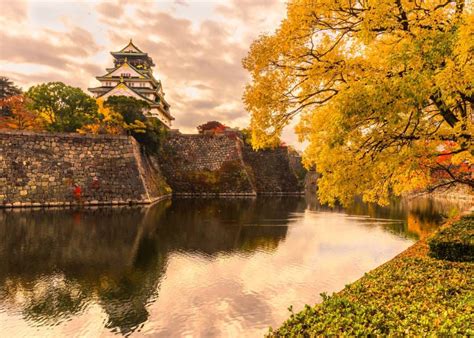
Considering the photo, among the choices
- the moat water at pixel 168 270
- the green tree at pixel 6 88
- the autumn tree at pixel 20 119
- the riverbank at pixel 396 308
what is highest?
the green tree at pixel 6 88

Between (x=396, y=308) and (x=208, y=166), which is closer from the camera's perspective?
(x=396, y=308)

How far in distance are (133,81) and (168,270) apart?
4969cm

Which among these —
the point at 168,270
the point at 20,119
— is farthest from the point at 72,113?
the point at 168,270

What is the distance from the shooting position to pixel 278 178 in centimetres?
5531

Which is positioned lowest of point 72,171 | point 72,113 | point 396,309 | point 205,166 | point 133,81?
point 396,309

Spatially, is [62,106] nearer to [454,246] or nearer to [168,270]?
[168,270]

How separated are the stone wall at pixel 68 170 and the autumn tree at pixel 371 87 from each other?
2329 cm

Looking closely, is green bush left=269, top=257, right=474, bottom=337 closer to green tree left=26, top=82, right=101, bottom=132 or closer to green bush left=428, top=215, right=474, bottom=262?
green bush left=428, top=215, right=474, bottom=262

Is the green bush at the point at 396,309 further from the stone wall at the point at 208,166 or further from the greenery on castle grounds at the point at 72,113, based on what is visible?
the stone wall at the point at 208,166

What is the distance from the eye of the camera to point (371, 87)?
21.1ft

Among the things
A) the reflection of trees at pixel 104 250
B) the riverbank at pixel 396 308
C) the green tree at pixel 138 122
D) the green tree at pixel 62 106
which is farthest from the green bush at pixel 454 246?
the green tree at pixel 62 106

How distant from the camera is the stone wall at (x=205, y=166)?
47.7 meters

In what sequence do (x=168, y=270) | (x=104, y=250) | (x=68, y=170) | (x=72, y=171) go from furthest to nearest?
(x=72, y=171) → (x=68, y=170) → (x=104, y=250) → (x=168, y=270)

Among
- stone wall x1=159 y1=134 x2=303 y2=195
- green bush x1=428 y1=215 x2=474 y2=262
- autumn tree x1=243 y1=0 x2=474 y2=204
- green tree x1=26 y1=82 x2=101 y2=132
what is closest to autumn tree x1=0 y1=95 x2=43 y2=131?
green tree x1=26 y1=82 x2=101 y2=132
